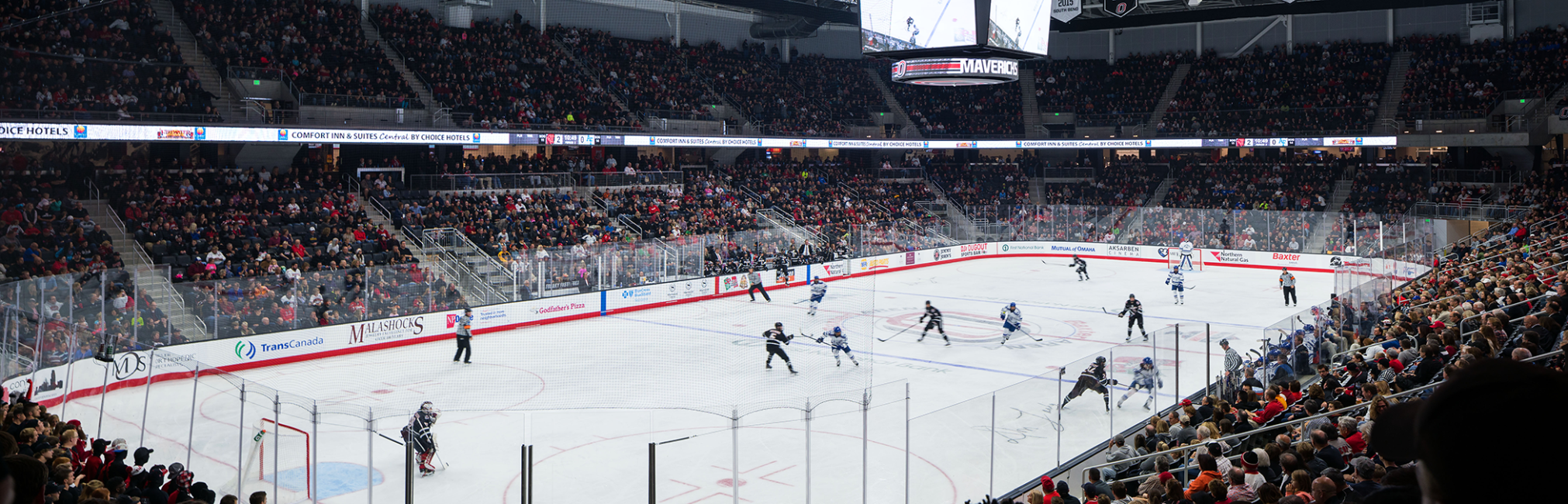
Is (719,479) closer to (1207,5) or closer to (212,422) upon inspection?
(212,422)

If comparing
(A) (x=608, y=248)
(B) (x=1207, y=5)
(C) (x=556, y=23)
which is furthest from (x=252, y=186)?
(B) (x=1207, y=5)

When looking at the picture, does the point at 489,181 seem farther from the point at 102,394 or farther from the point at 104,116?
the point at 102,394

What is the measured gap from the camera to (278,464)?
1000cm

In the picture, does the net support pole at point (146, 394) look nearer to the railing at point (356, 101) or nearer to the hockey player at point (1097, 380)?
the hockey player at point (1097, 380)

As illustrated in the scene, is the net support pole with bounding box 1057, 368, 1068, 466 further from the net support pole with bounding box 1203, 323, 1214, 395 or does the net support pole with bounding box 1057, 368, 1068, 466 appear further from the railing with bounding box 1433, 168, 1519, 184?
the railing with bounding box 1433, 168, 1519, 184

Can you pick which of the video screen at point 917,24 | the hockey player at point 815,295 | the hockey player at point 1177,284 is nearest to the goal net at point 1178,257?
the hockey player at point 1177,284

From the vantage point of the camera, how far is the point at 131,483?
332 inches

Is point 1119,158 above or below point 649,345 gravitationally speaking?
above

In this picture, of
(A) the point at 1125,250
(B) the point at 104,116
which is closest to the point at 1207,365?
(B) the point at 104,116

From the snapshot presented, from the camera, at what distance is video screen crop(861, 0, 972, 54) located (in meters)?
24.5

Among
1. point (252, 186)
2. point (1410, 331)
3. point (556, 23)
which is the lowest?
point (1410, 331)

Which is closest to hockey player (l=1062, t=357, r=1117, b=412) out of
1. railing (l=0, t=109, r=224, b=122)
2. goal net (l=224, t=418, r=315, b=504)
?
goal net (l=224, t=418, r=315, b=504)

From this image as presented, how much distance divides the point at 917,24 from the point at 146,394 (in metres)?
18.6

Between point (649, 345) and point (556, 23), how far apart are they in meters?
22.1
